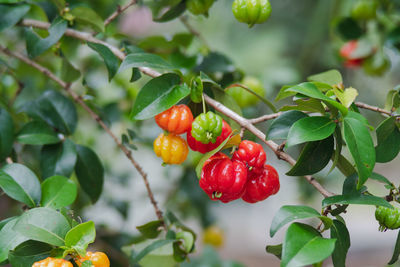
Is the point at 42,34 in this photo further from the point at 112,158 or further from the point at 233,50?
the point at 233,50

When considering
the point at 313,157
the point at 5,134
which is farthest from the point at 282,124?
the point at 5,134

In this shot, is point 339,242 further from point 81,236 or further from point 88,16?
point 88,16

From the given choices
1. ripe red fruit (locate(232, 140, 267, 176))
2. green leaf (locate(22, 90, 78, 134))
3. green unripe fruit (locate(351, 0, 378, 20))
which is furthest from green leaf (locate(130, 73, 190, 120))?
green unripe fruit (locate(351, 0, 378, 20))

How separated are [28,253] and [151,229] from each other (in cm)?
35

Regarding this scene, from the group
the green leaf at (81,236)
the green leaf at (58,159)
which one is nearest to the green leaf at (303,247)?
the green leaf at (81,236)

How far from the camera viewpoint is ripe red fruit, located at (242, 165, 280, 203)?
0.70m

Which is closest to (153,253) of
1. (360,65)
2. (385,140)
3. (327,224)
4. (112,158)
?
(327,224)

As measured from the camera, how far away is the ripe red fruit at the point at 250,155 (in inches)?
26.6

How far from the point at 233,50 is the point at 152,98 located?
2.86m

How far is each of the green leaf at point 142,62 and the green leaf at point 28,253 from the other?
0.99 feet

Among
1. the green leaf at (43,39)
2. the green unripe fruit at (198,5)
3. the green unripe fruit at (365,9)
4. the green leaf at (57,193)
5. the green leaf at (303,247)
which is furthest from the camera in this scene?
the green unripe fruit at (365,9)

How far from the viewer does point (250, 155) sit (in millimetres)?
676

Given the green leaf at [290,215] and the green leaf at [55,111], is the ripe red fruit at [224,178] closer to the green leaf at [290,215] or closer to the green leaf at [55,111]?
the green leaf at [290,215]

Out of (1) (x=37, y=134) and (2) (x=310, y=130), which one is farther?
(1) (x=37, y=134)
